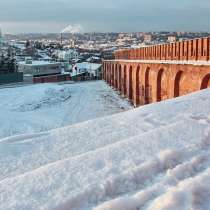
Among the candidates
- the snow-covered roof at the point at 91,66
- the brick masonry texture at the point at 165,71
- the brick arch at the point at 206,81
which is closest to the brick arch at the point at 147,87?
the brick masonry texture at the point at 165,71

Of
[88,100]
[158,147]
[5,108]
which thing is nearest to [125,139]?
[158,147]

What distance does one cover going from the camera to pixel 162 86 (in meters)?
18.4

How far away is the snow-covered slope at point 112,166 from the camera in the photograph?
8.77 feet

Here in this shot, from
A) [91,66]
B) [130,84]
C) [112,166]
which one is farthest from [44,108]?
[91,66]

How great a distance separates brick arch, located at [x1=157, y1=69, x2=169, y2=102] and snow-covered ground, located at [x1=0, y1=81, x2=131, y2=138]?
3.50 meters

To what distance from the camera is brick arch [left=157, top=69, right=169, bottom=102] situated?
17.6 meters

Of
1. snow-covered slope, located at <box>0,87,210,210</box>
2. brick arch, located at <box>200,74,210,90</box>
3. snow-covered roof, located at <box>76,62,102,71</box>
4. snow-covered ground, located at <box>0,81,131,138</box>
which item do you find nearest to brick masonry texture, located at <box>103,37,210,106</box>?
brick arch, located at <box>200,74,210,90</box>

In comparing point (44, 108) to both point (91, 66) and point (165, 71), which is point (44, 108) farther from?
point (91, 66)

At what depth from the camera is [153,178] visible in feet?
9.97

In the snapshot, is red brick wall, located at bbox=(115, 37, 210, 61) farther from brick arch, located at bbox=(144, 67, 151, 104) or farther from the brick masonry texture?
brick arch, located at bbox=(144, 67, 151, 104)

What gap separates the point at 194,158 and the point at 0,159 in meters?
1.90

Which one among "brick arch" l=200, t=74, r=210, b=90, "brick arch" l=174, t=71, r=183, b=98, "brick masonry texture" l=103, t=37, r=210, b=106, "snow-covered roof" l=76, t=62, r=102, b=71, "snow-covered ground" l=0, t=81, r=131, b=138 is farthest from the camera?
"snow-covered roof" l=76, t=62, r=102, b=71

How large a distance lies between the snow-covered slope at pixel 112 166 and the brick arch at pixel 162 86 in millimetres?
12973

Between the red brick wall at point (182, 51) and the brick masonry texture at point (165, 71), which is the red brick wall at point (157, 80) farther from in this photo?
the red brick wall at point (182, 51)
